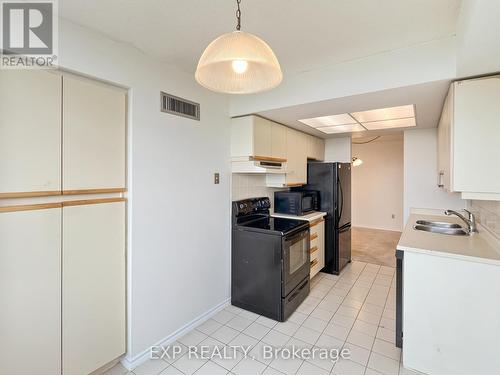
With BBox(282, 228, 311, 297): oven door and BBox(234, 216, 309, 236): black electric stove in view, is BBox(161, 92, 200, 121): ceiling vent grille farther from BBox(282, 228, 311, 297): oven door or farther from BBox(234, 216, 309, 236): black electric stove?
BBox(282, 228, 311, 297): oven door

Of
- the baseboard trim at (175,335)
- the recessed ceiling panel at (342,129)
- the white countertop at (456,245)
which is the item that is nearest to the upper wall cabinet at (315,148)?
the recessed ceiling panel at (342,129)

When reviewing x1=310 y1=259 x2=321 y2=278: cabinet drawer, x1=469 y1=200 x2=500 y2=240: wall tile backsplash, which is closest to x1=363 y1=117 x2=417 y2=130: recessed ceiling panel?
x1=469 y1=200 x2=500 y2=240: wall tile backsplash

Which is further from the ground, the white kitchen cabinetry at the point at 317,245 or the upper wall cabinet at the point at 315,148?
the upper wall cabinet at the point at 315,148

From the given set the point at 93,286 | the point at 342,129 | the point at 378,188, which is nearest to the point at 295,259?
the point at 93,286

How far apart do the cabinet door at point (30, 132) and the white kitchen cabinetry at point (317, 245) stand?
2.75m

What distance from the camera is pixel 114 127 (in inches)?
71.2

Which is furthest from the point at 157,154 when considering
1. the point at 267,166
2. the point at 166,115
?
the point at 267,166

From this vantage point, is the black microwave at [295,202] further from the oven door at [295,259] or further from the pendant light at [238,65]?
the pendant light at [238,65]

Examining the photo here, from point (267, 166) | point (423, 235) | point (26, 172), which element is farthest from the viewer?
point (267, 166)

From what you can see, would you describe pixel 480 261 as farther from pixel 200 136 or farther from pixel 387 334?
pixel 200 136

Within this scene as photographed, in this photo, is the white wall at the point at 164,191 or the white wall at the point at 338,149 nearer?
the white wall at the point at 164,191

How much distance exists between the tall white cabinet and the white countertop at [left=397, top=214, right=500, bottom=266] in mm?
2244

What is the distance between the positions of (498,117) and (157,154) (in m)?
2.43

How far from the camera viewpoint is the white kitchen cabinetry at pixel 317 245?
327 cm
